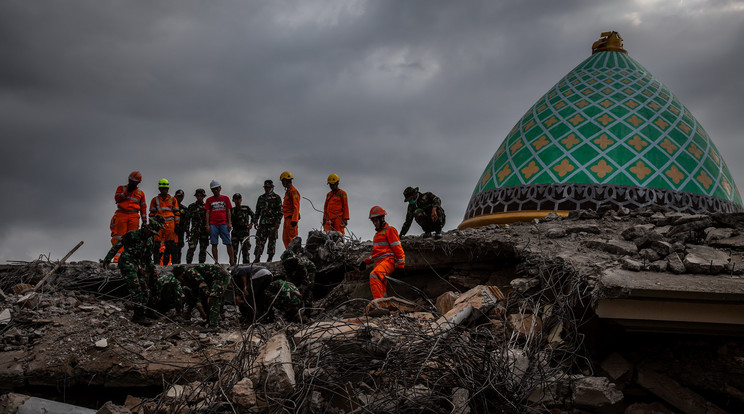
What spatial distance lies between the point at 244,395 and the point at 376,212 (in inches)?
144

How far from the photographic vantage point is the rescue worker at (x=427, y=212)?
27.0ft

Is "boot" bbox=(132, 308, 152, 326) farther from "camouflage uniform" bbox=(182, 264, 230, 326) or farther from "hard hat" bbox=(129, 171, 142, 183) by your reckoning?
"hard hat" bbox=(129, 171, 142, 183)

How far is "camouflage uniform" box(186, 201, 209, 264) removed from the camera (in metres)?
9.97

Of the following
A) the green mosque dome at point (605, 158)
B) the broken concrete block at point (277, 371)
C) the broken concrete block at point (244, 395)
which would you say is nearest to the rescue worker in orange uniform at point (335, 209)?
the green mosque dome at point (605, 158)

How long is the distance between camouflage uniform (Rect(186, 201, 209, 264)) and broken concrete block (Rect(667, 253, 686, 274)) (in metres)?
7.03

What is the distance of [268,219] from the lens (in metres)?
9.82

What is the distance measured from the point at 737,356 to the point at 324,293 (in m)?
5.55

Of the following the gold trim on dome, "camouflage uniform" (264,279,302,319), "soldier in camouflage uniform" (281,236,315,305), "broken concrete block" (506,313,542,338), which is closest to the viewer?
"broken concrete block" (506,313,542,338)

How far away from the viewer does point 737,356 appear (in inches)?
195

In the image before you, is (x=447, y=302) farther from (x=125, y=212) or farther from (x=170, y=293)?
(x=125, y=212)

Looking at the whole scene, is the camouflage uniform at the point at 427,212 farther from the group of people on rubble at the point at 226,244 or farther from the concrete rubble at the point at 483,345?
the concrete rubble at the point at 483,345

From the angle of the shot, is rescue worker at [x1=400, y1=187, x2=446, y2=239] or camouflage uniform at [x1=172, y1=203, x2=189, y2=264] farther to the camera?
camouflage uniform at [x1=172, y1=203, x2=189, y2=264]

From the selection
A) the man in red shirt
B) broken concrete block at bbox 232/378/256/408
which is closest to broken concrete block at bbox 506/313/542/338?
broken concrete block at bbox 232/378/256/408

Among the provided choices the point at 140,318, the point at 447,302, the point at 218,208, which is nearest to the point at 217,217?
the point at 218,208
